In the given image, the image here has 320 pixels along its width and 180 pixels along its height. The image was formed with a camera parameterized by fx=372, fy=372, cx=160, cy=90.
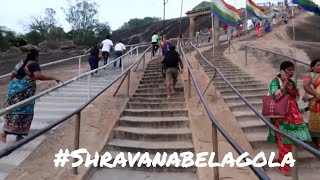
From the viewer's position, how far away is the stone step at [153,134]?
6.37 meters

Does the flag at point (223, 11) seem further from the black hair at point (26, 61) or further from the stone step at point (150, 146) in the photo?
the black hair at point (26, 61)

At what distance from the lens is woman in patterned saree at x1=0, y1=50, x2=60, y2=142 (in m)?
5.32

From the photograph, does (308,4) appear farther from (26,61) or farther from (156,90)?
(26,61)

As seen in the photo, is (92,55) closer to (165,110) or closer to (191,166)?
(165,110)

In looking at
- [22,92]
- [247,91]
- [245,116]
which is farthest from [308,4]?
[22,92]

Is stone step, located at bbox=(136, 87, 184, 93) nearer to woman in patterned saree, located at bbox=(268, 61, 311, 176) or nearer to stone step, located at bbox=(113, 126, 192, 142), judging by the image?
stone step, located at bbox=(113, 126, 192, 142)

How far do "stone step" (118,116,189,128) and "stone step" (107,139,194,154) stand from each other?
70cm

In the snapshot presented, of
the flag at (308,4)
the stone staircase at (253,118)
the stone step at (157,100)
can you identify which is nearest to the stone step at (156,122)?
the stone staircase at (253,118)

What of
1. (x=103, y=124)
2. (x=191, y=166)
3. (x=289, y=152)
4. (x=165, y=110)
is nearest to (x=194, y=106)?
(x=165, y=110)

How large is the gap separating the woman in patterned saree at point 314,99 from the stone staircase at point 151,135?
71.2 inches

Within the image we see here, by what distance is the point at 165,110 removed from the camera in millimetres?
7547

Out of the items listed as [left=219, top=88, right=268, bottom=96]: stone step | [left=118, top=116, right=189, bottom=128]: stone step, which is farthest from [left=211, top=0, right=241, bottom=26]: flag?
[left=118, top=116, right=189, bottom=128]: stone step

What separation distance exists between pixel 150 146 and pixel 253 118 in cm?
217

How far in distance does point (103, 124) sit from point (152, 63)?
8.19m
